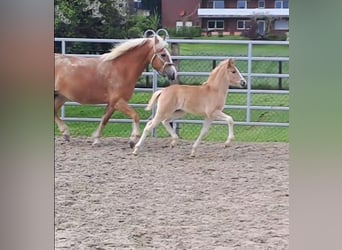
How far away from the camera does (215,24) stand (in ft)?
7.32

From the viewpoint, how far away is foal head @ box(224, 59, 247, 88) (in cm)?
223

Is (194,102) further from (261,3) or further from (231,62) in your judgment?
(261,3)

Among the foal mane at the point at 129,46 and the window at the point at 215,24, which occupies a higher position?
the window at the point at 215,24

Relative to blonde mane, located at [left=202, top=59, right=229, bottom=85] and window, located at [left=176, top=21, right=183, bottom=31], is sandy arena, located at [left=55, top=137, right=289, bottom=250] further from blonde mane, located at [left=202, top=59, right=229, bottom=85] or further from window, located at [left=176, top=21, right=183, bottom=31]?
window, located at [left=176, top=21, right=183, bottom=31]

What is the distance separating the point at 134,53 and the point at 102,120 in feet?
0.91

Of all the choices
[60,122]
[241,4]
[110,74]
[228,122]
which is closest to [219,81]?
[228,122]

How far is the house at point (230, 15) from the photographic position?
2182 millimetres

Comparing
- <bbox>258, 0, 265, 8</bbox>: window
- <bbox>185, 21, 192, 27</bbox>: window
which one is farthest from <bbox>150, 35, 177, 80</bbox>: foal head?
<bbox>258, 0, 265, 8</bbox>: window

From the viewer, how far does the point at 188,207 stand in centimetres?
223

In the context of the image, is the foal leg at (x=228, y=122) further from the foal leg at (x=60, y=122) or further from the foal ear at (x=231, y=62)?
the foal leg at (x=60, y=122)

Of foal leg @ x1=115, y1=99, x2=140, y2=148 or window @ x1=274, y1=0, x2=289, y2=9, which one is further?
foal leg @ x1=115, y1=99, x2=140, y2=148

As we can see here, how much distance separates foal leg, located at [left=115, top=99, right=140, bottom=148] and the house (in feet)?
1.10

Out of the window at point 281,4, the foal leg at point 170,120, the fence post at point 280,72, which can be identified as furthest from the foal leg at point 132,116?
the window at point 281,4

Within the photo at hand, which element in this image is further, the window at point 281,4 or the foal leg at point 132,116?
the foal leg at point 132,116
